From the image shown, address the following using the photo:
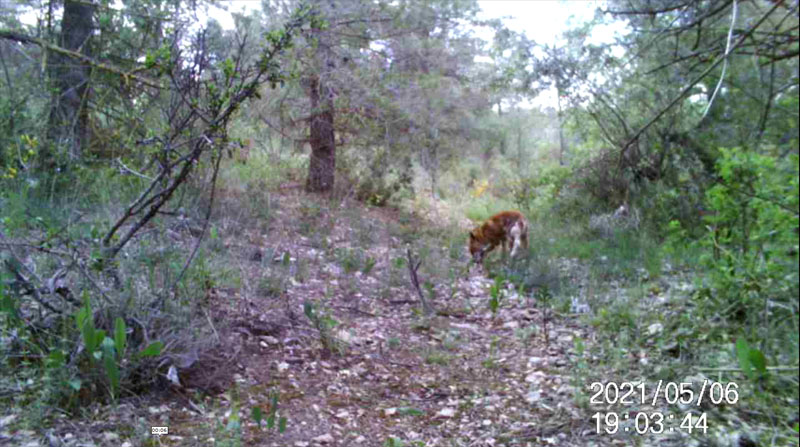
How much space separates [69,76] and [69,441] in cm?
659

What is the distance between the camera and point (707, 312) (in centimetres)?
529

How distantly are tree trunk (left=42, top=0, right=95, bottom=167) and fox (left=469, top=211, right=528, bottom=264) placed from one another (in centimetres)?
586

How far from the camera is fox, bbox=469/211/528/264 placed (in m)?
9.76

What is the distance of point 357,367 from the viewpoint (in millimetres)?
5191

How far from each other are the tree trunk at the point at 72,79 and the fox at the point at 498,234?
586cm

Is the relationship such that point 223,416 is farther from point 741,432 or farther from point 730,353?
point 730,353

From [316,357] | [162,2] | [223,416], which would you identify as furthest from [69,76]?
[223,416]

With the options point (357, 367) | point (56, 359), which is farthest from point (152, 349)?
point (357, 367)

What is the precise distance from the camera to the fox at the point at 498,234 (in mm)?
9758

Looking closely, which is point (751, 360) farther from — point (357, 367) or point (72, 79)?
point (72, 79)

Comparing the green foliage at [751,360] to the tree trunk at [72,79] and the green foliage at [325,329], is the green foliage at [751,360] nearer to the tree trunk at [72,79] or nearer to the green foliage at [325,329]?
the green foliage at [325,329]

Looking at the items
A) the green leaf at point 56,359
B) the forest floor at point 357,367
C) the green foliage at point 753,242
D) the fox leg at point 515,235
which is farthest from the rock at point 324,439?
the fox leg at point 515,235

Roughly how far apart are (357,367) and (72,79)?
6308 mm

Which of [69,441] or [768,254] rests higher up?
[768,254]
